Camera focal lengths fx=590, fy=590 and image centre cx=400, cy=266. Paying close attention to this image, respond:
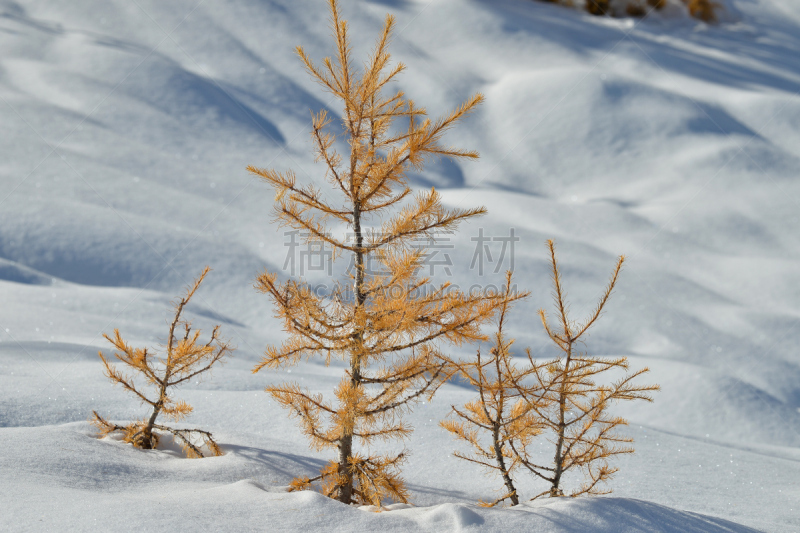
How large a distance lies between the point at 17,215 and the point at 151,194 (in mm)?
1966

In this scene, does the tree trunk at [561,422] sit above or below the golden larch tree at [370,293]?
below

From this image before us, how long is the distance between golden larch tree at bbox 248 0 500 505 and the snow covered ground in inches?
19.0

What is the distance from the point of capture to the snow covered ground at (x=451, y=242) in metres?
3.26

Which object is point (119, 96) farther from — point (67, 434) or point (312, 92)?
point (67, 434)

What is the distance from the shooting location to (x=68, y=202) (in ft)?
28.8

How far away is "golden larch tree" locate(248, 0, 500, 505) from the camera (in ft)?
9.72

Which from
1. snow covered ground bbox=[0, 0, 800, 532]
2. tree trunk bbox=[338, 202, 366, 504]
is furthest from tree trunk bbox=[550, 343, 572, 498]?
tree trunk bbox=[338, 202, 366, 504]

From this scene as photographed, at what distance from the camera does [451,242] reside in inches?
369

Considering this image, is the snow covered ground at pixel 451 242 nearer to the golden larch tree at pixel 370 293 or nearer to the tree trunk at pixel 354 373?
the tree trunk at pixel 354 373

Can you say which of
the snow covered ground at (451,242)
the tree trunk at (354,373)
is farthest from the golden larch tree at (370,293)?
the snow covered ground at (451,242)

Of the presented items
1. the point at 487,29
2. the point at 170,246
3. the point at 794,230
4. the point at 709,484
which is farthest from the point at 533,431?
the point at 487,29

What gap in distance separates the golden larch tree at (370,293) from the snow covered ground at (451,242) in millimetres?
483

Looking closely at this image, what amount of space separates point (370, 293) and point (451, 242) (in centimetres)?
639

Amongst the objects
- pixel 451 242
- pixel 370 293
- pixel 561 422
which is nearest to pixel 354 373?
pixel 370 293
